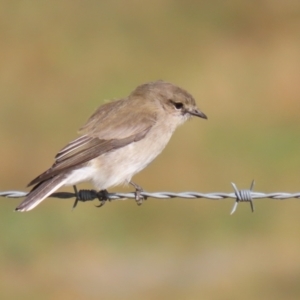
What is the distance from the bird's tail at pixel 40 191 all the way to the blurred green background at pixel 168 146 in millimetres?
3543

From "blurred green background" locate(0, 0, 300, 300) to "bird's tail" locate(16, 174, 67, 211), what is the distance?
3543mm

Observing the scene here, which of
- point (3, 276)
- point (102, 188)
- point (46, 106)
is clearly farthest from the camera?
point (46, 106)

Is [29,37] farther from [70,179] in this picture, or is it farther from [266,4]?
[70,179]

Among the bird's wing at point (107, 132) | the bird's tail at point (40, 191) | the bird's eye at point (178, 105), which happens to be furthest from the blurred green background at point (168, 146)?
the bird's tail at point (40, 191)

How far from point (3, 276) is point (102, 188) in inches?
135

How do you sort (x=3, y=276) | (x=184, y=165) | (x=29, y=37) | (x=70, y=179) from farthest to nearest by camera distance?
(x=29, y=37) → (x=184, y=165) → (x=3, y=276) → (x=70, y=179)

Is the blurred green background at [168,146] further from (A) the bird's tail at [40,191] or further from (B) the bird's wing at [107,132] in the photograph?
(A) the bird's tail at [40,191]

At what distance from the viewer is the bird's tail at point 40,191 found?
698 centimetres

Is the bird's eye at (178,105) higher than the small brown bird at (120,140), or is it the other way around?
the bird's eye at (178,105)

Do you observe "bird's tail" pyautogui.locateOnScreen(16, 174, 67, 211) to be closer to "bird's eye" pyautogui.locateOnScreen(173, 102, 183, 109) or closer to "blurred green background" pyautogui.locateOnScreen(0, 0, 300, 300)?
"bird's eye" pyautogui.locateOnScreen(173, 102, 183, 109)

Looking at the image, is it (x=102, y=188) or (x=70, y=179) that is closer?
(x=70, y=179)

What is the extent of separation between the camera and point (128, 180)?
26.8 ft

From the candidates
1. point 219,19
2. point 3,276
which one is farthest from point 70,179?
point 219,19

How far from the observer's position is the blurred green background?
11305 mm
